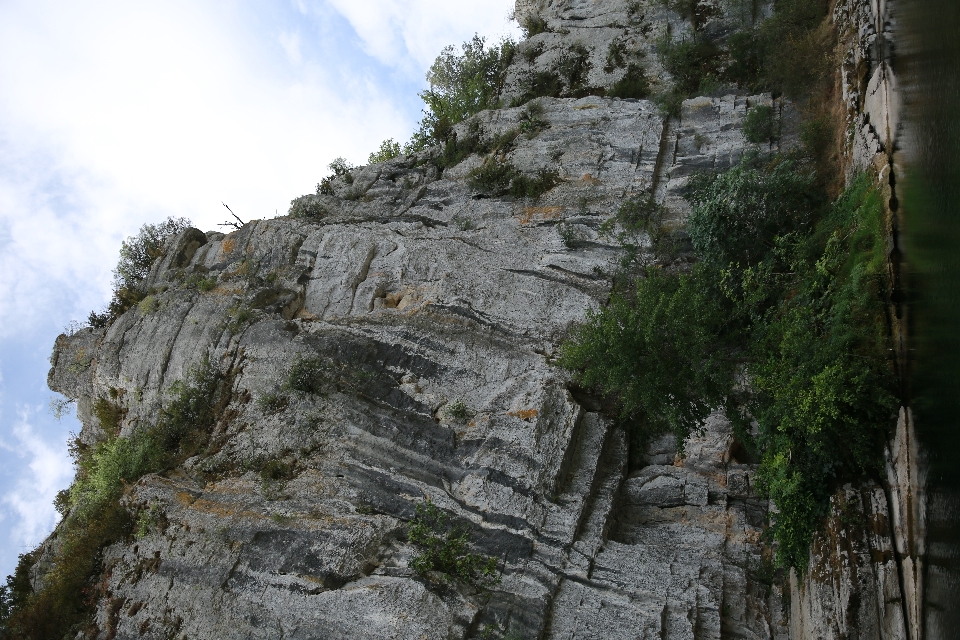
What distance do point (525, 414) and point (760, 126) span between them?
11204mm

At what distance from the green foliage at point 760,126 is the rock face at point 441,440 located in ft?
2.02

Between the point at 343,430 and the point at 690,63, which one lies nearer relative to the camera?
the point at 343,430

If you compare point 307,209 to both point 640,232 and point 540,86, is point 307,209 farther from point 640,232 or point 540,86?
point 640,232

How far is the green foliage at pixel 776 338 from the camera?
11231mm

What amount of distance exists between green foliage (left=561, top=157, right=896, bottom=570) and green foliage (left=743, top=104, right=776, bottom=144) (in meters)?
1.33

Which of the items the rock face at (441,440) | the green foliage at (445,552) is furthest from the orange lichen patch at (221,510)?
the green foliage at (445,552)

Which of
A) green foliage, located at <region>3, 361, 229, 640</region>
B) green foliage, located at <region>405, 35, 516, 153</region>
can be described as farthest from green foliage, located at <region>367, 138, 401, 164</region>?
green foliage, located at <region>3, 361, 229, 640</region>

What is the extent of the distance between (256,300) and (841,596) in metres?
15.6

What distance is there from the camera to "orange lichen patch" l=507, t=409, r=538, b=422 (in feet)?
48.8

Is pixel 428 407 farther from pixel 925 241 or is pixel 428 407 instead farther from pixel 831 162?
pixel 831 162

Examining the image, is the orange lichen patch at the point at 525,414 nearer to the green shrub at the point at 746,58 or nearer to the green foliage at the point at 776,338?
the green foliage at the point at 776,338

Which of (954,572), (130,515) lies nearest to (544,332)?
(954,572)

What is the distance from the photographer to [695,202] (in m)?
17.2

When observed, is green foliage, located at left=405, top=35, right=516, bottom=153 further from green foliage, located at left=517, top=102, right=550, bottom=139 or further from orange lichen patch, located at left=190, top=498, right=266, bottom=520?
orange lichen patch, located at left=190, top=498, right=266, bottom=520
